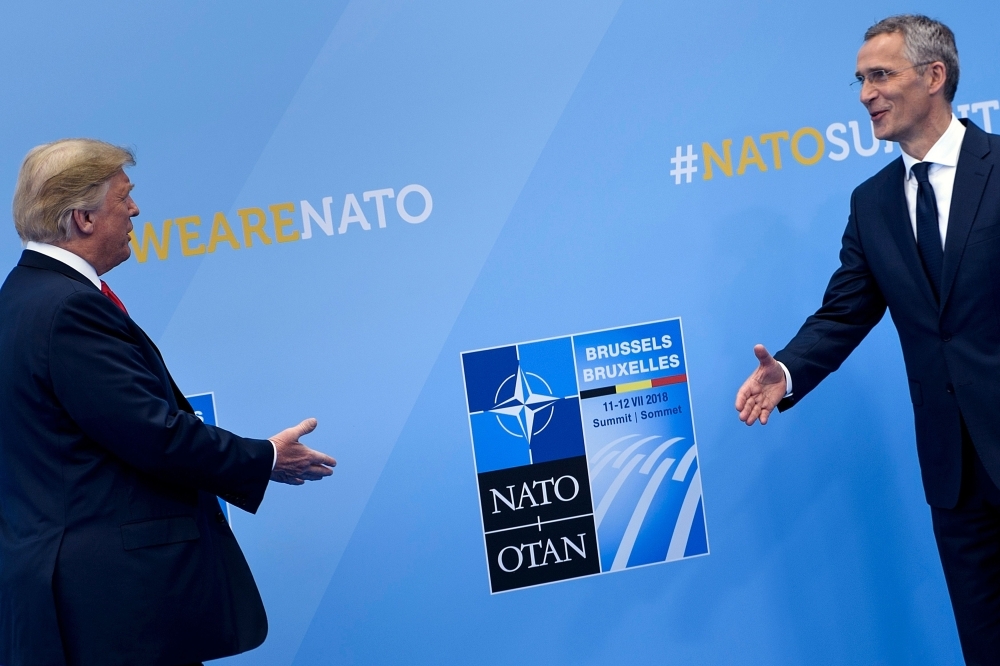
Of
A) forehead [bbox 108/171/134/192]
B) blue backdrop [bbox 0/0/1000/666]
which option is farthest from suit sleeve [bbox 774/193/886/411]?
forehead [bbox 108/171/134/192]

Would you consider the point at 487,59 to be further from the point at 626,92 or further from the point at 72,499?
Answer: the point at 72,499

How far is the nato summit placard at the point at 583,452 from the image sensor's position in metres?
2.89

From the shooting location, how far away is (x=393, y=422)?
287 centimetres

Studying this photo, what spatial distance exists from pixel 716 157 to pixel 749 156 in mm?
104

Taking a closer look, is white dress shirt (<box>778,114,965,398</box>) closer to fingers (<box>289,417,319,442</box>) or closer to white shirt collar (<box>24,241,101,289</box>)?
fingers (<box>289,417,319,442</box>)

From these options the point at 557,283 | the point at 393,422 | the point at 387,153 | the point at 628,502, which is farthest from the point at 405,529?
the point at 387,153

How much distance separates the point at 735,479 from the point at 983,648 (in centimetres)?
85

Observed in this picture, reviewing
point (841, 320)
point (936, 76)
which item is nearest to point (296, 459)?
point (841, 320)

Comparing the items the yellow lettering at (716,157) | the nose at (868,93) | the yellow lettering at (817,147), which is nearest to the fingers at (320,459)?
the yellow lettering at (716,157)

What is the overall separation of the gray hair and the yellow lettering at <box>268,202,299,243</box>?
1.67 meters

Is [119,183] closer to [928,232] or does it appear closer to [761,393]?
[761,393]

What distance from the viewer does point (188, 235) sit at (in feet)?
9.29

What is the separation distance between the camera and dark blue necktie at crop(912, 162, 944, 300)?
2230mm

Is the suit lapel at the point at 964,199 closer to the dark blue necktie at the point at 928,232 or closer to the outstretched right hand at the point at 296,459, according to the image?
the dark blue necktie at the point at 928,232
